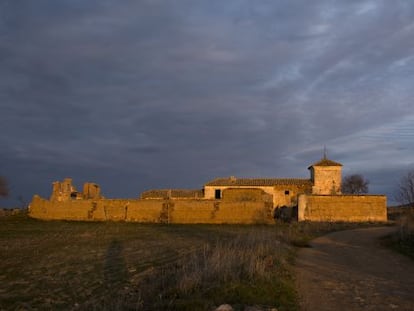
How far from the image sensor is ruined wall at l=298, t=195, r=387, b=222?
36844 millimetres

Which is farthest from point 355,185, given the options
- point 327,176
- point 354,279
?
point 354,279

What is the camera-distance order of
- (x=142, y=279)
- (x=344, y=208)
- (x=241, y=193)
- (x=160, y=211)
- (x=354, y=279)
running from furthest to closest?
(x=241, y=193)
(x=160, y=211)
(x=344, y=208)
(x=142, y=279)
(x=354, y=279)

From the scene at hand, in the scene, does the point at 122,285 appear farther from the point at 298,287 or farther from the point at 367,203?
the point at 367,203

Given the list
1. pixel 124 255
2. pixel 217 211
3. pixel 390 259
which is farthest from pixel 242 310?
pixel 217 211

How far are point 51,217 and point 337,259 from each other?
110ft

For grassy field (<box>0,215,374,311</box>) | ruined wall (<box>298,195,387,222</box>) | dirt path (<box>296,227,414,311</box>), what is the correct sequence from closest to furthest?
1. grassy field (<box>0,215,374,311</box>)
2. dirt path (<box>296,227,414,311</box>)
3. ruined wall (<box>298,195,387,222</box>)

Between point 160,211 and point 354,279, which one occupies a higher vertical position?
point 160,211

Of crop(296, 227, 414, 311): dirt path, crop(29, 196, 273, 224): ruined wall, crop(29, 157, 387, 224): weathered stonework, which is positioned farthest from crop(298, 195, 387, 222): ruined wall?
crop(296, 227, 414, 311): dirt path

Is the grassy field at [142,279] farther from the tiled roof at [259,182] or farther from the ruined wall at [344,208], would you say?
the tiled roof at [259,182]

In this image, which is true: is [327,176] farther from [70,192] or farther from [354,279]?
[354,279]

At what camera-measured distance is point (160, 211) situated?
127 ft

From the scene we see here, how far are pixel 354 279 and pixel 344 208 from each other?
2762cm

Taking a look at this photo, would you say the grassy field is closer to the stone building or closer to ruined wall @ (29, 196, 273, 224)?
ruined wall @ (29, 196, 273, 224)

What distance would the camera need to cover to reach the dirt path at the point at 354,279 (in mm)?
7762
